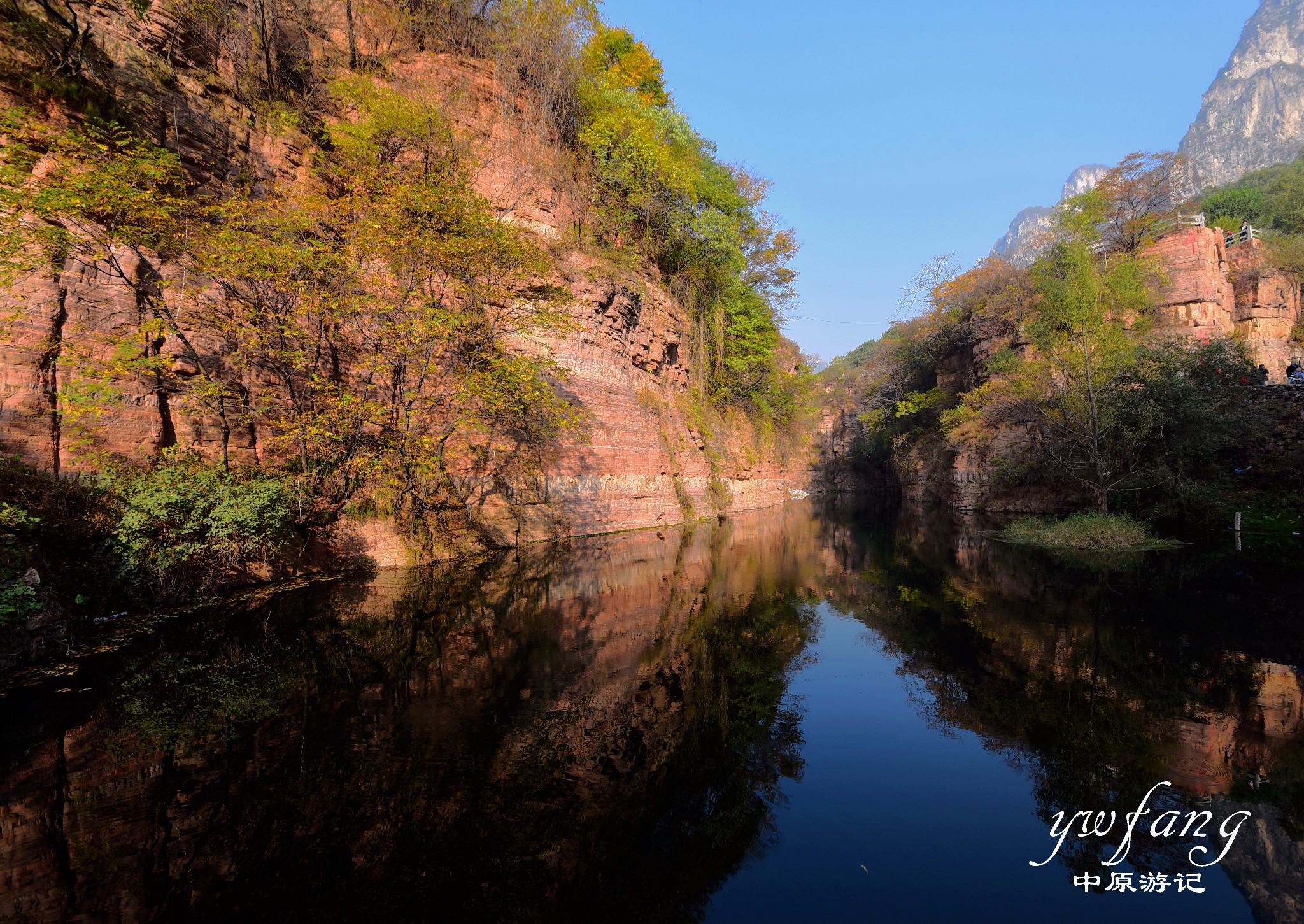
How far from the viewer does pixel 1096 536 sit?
1644cm

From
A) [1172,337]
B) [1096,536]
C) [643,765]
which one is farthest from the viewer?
[1172,337]

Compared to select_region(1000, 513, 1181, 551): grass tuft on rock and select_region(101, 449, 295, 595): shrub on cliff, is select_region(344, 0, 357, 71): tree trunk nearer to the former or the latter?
select_region(101, 449, 295, 595): shrub on cliff

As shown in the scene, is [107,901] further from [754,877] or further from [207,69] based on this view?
[207,69]

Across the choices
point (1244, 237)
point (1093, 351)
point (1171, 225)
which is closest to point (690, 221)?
point (1093, 351)

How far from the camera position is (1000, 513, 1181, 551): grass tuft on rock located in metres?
15.9

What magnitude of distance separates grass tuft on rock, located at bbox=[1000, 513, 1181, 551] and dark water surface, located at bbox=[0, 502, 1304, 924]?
8437mm

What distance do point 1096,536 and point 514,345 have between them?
19427 millimetres

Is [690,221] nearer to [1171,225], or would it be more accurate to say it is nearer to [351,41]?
[351,41]

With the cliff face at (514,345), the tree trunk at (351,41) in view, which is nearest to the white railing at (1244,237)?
the cliff face at (514,345)

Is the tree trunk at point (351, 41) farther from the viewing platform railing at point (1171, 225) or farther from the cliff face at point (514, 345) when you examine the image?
the viewing platform railing at point (1171, 225)

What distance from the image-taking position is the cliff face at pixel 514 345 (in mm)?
8648

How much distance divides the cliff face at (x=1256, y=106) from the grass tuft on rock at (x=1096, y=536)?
10488 centimetres

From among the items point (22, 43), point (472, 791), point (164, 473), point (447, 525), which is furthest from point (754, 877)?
point (22, 43)

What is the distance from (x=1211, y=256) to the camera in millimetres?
28922
